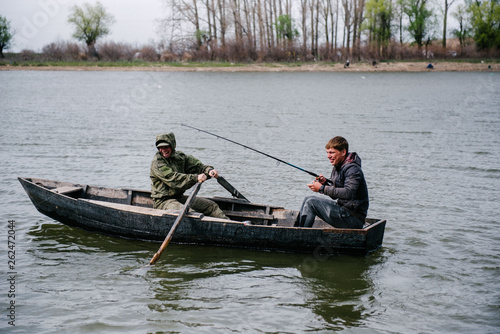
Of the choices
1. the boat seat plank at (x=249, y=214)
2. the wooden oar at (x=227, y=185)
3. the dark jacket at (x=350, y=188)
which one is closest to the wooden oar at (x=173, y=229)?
the wooden oar at (x=227, y=185)

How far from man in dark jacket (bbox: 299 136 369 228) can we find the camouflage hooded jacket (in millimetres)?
1942

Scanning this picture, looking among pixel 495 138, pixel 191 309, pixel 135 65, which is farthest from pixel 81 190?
pixel 135 65

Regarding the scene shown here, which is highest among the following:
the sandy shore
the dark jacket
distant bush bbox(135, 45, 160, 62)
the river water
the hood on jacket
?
distant bush bbox(135, 45, 160, 62)

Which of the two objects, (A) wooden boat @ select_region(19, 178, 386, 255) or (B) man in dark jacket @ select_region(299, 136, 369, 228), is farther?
(A) wooden boat @ select_region(19, 178, 386, 255)

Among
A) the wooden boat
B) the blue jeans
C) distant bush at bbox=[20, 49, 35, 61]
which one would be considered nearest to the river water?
the wooden boat

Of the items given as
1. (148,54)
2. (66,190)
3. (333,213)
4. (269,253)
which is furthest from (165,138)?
(148,54)

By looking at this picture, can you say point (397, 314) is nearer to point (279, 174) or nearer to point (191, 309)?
point (191, 309)

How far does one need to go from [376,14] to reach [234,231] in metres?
59.1

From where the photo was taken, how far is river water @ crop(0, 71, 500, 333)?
569 cm

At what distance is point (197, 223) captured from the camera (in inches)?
292

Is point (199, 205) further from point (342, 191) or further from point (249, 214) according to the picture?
point (342, 191)

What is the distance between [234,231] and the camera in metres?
7.32

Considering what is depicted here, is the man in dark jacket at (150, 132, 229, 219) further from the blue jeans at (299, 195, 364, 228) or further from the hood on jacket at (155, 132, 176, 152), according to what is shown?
the blue jeans at (299, 195, 364, 228)

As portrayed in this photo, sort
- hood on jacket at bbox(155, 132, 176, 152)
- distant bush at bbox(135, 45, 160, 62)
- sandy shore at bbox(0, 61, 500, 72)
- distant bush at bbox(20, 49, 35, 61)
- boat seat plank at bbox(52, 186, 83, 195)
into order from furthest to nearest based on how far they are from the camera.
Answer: distant bush at bbox(20, 49, 35, 61) < distant bush at bbox(135, 45, 160, 62) < sandy shore at bbox(0, 61, 500, 72) < boat seat plank at bbox(52, 186, 83, 195) < hood on jacket at bbox(155, 132, 176, 152)
